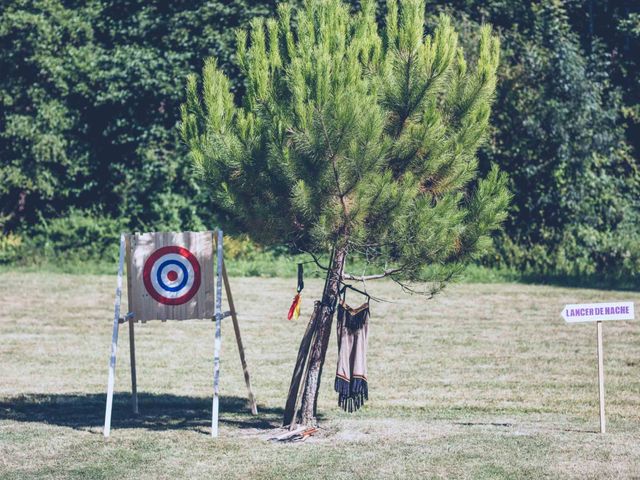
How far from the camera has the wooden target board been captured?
12.4 m

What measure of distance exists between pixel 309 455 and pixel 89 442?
→ 229 centimetres

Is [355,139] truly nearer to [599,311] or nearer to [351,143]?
[351,143]

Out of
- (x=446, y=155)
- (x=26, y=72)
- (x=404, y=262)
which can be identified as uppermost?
(x=26, y=72)

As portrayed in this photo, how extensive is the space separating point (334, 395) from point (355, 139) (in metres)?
5.00

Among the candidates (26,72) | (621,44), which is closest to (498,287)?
(621,44)

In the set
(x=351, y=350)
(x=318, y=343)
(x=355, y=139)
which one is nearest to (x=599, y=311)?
(x=351, y=350)

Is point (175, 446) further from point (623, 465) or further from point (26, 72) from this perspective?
point (26, 72)

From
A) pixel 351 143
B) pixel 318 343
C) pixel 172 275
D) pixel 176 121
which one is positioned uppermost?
pixel 176 121

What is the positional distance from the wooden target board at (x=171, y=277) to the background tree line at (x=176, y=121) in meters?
15.8

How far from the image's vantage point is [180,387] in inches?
610

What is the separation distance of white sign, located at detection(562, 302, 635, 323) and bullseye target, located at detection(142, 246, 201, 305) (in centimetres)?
395

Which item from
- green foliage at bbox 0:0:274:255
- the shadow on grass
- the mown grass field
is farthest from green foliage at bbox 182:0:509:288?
green foliage at bbox 0:0:274:255

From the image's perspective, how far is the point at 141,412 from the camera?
13523 millimetres

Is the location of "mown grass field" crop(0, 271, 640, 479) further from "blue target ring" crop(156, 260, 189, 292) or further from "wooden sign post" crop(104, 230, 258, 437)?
"blue target ring" crop(156, 260, 189, 292)
